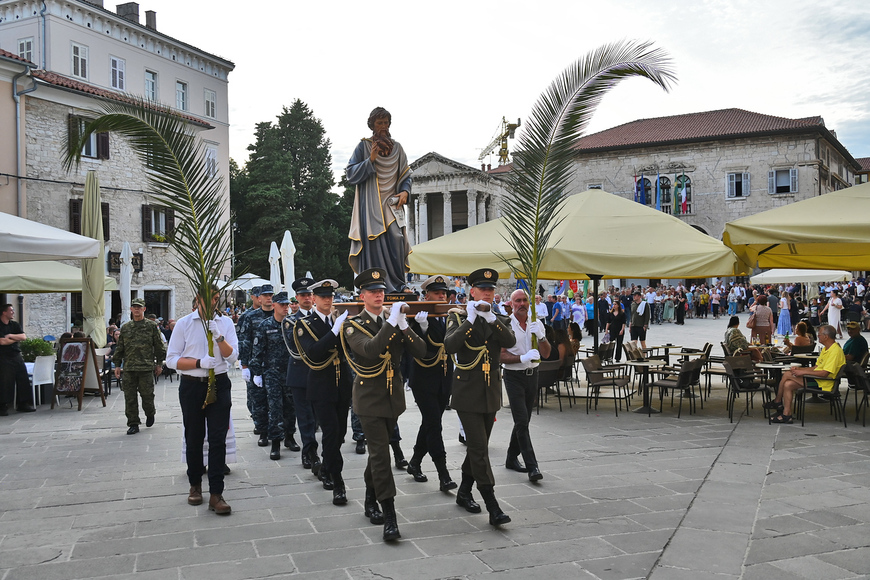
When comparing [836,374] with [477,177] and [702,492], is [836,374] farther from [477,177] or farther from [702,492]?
[477,177]

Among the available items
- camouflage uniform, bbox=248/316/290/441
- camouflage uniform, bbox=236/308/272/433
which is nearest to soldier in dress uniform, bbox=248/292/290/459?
camouflage uniform, bbox=248/316/290/441

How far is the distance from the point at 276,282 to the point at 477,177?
48.7m

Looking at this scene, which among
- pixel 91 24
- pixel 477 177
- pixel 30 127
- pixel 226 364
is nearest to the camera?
pixel 226 364

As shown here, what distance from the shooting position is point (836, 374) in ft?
29.9

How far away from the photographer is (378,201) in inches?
314

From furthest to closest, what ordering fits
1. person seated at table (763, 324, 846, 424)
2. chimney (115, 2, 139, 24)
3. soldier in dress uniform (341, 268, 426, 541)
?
chimney (115, 2, 139, 24) → person seated at table (763, 324, 846, 424) → soldier in dress uniform (341, 268, 426, 541)

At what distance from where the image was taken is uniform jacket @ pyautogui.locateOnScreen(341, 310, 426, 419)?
5.25m

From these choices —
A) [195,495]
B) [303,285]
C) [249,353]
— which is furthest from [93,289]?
[195,495]

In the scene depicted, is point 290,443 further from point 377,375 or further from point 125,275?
point 125,275

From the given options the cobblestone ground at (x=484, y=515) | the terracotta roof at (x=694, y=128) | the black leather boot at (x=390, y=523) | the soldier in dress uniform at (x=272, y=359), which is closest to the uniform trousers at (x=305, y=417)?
the cobblestone ground at (x=484, y=515)

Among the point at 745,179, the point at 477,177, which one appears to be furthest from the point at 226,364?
the point at 477,177

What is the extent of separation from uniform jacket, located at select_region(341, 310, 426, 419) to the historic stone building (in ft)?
55.0

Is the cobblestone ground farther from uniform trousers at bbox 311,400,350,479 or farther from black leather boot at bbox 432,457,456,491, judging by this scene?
uniform trousers at bbox 311,400,350,479

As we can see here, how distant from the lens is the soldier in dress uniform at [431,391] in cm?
637
